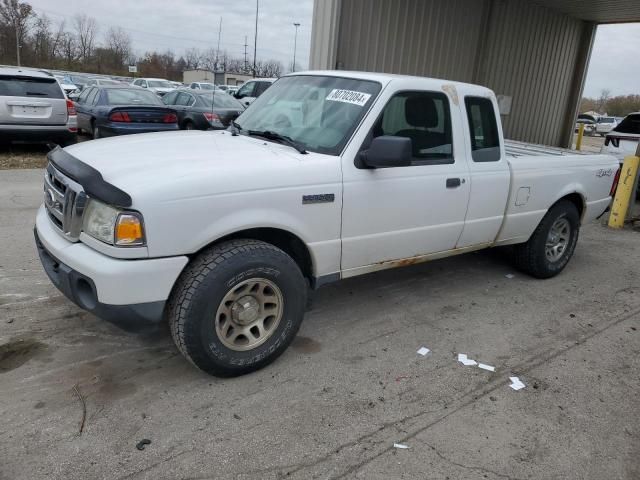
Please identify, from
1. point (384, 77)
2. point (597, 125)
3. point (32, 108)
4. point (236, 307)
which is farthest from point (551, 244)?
point (597, 125)

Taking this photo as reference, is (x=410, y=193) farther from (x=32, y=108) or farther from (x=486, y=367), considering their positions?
(x=32, y=108)

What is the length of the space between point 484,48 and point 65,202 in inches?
403

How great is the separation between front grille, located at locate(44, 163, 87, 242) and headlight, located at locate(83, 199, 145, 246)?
0.11m

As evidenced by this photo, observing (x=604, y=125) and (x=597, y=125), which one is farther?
(x=604, y=125)

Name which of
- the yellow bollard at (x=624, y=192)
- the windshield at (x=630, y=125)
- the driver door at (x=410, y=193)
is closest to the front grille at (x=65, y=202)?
the driver door at (x=410, y=193)

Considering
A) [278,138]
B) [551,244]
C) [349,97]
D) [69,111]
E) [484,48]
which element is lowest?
[551,244]

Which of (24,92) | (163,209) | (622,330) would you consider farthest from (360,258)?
(24,92)

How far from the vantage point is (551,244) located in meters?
5.57

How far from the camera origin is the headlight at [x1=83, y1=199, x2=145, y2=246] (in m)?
2.75

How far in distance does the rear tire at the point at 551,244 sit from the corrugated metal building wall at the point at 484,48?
173 inches

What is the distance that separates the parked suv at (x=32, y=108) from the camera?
32.3 feet

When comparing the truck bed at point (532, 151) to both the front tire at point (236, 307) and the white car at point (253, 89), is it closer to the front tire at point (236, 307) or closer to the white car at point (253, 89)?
the front tire at point (236, 307)

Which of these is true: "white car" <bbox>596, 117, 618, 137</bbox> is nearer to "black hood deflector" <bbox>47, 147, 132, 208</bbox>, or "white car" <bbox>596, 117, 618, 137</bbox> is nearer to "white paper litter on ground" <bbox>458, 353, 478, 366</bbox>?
"white paper litter on ground" <bbox>458, 353, 478, 366</bbox>

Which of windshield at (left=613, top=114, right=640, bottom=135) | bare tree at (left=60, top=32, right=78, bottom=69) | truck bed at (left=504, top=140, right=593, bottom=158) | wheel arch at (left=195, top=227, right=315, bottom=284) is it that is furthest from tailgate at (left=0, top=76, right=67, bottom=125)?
bare tree at (left=60, top=32, right=78, bottom=69)
